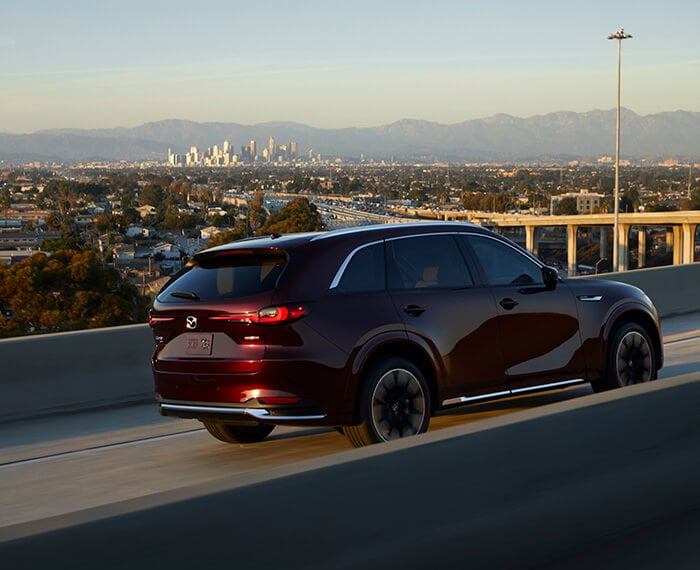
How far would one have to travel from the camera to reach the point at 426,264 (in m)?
9.28

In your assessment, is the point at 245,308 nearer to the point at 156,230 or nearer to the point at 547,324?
the point at 547,324

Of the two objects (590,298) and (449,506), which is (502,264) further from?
(449,506)

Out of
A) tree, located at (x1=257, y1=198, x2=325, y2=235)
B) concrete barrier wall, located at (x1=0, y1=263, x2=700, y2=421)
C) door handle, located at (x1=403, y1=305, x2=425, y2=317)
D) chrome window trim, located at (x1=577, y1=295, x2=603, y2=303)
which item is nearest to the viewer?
door handle, located at (x1=403, y1=305, x2=425, y2=317)

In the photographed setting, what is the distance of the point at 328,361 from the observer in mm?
8273

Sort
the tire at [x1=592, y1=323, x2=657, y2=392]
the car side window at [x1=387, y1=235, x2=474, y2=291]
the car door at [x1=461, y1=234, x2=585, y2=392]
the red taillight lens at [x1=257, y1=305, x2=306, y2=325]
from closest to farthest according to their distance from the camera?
the red taillight lens at [x1=257, y1=305, x2=306, y2=325]
the car side window at [x1=387, y1=235, x2=474, y2=291]
the car door at [x1=461, y1=234, x2=585, y2=392]
the tire at [x1=592, y1=323, x2=657, y2=392]

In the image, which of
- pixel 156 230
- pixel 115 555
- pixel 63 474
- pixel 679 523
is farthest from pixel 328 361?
pixel 156 230

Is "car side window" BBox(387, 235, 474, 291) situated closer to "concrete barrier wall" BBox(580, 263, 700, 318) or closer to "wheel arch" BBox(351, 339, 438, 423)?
"wheel arch" BBox(351, 339, 438, 423)

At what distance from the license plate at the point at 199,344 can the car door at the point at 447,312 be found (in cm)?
136

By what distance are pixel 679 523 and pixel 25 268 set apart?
49.6 meters

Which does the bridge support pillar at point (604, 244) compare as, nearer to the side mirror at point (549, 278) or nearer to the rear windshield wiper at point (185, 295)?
the side mirror at point (549, 278)

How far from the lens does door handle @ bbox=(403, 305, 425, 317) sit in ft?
29.2

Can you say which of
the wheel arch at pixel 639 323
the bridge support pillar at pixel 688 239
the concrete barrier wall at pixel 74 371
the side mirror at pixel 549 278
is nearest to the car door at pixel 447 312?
the side mirror at pixel 549 278

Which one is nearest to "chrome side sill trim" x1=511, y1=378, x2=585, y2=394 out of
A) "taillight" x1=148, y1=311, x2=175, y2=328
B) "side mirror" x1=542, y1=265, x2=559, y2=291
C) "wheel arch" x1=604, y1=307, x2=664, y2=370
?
"wheel arch" x1=604, y1=307, x2=664, y2=370

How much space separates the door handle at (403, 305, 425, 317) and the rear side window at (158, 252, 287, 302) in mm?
1025
